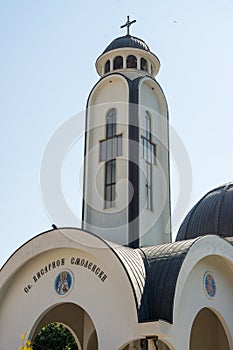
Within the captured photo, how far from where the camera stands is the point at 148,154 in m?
18.0

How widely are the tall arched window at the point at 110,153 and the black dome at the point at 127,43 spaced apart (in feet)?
8.98

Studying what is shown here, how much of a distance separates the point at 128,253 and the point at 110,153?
524 centimetres

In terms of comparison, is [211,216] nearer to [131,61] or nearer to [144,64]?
[144,64]

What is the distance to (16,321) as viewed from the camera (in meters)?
14.6

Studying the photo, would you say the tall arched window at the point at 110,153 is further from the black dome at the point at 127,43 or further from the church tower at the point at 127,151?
the black dome at the point at 127,43

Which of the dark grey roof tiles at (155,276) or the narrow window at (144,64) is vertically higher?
the narrow window at (144,64)

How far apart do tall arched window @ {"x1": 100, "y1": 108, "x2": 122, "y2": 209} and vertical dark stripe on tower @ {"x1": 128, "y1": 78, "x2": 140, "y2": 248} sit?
583mm

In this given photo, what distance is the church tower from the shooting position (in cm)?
1681

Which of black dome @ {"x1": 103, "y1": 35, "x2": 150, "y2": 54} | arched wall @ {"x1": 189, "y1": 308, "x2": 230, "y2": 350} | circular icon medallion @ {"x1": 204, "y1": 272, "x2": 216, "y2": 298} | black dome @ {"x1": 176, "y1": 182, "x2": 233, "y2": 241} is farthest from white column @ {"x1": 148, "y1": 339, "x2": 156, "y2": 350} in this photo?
black dome @ {"x1": 103, "y1": 35, "x2": 150, "y2": 54}

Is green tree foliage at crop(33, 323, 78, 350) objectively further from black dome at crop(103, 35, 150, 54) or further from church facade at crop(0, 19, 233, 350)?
black dome at crop(103, 35, 150, 54)

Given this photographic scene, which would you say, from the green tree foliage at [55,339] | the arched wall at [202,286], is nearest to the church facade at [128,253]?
the arched wall at [202,286]

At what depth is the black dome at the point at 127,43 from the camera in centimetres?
1955

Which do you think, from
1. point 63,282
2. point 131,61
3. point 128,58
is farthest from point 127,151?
point 63,282

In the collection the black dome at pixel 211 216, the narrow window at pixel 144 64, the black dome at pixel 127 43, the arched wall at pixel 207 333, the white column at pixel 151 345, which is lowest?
the white column at pixel 151 345
